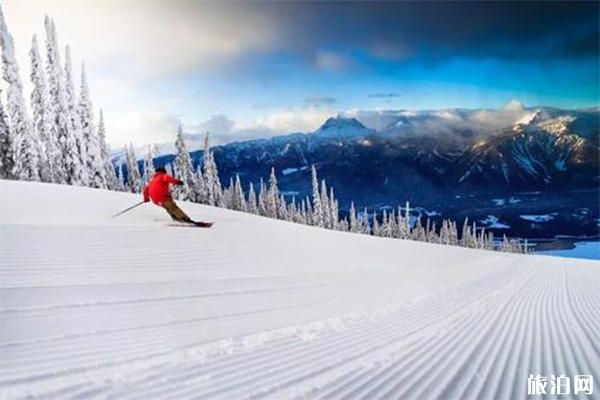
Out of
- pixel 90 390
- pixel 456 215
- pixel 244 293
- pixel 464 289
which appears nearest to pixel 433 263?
pixel 464 289

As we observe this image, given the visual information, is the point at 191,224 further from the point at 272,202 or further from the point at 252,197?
the point at 252,197

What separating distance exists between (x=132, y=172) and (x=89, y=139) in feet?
63.4

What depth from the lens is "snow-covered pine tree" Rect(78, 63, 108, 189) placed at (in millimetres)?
31844

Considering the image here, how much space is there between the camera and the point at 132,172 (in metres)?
51.2

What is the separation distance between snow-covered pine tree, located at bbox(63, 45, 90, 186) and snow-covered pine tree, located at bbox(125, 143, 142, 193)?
19.5 m

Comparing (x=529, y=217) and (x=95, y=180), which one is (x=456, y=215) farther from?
(x=95, y=180)

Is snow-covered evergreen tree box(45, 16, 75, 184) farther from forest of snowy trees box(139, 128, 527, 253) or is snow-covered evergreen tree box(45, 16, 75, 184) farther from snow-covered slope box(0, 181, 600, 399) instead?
snow-covered slope box(0, 181, 600, 399)

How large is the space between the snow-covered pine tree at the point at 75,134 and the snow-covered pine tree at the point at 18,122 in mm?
1955

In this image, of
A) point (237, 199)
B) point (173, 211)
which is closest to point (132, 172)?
point (237, 199)

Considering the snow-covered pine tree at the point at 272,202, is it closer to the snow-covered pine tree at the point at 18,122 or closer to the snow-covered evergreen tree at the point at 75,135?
the snow-covered evergreen tree at the point at 75,135

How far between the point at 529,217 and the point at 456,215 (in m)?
24.6

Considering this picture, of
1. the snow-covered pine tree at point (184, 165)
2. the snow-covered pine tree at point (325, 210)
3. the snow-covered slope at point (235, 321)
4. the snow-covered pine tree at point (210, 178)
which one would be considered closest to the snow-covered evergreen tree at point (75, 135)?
the snow-covered pine tree at point (184, 165)

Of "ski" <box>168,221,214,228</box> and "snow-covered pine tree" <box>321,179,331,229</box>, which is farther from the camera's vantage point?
"snow-covered pine tree" <box>321,179,331,229</box>

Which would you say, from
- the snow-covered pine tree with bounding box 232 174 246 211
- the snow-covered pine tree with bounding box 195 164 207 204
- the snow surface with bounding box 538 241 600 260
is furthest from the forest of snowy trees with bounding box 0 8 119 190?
the snow surface with bounding box 538 241 600 260
